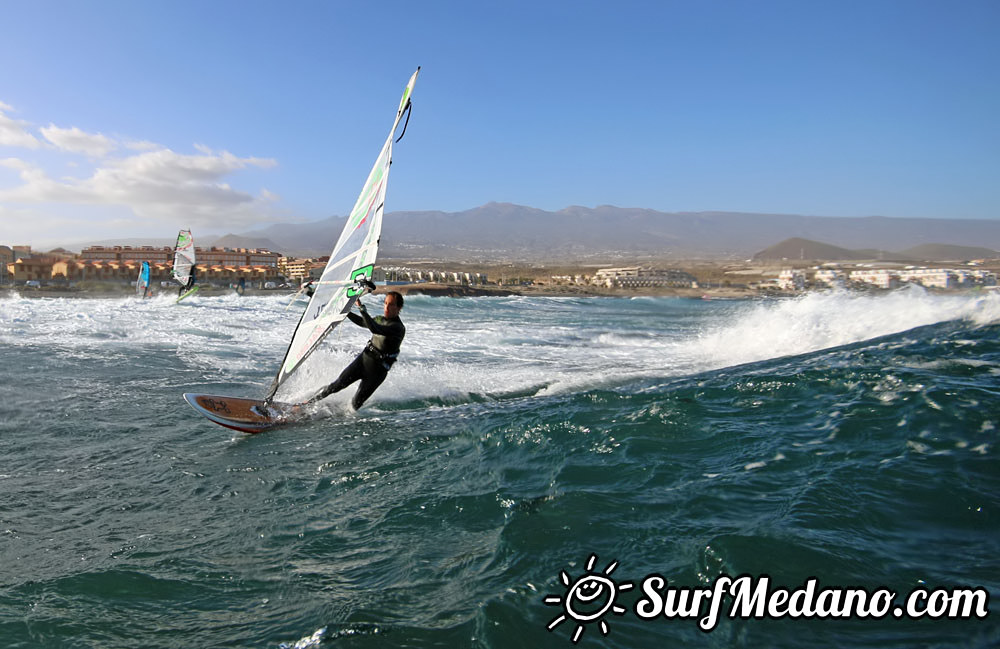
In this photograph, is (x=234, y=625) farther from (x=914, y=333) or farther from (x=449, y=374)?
(x=914, y=333)

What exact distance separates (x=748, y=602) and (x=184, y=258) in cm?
Result: 2942

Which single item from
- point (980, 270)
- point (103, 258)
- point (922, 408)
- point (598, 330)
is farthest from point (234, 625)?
point (103, 258)

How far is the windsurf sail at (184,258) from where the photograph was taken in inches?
1044

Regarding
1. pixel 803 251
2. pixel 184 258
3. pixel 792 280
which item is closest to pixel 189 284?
pixel 184 258

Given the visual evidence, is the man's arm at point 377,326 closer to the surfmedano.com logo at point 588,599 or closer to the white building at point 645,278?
the surfmedano.com logo at point 588,599

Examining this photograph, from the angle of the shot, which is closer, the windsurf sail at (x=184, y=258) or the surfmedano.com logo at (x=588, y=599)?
the surfmedano.com logo at (x=588, y=599)

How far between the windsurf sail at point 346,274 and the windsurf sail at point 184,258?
24061 mm

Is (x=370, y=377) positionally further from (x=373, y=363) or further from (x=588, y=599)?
(x=588, y=599)

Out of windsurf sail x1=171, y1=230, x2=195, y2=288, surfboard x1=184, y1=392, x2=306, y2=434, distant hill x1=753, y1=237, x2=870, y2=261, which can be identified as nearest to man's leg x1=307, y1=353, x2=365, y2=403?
surfboard x1=184, y1=392, x2=306, y2=434

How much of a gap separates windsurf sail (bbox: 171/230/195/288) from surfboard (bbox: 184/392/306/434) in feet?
78.8

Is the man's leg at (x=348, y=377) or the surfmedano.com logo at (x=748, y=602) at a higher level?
the man's leg at (x=348, y=377)

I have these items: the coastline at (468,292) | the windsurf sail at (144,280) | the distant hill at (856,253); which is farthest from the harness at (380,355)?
the windsurf sail at (144,280)

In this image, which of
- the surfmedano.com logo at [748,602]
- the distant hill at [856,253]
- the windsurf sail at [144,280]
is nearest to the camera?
the surfmedano.com logo at [748,602]

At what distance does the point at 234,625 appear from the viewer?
232 cm
